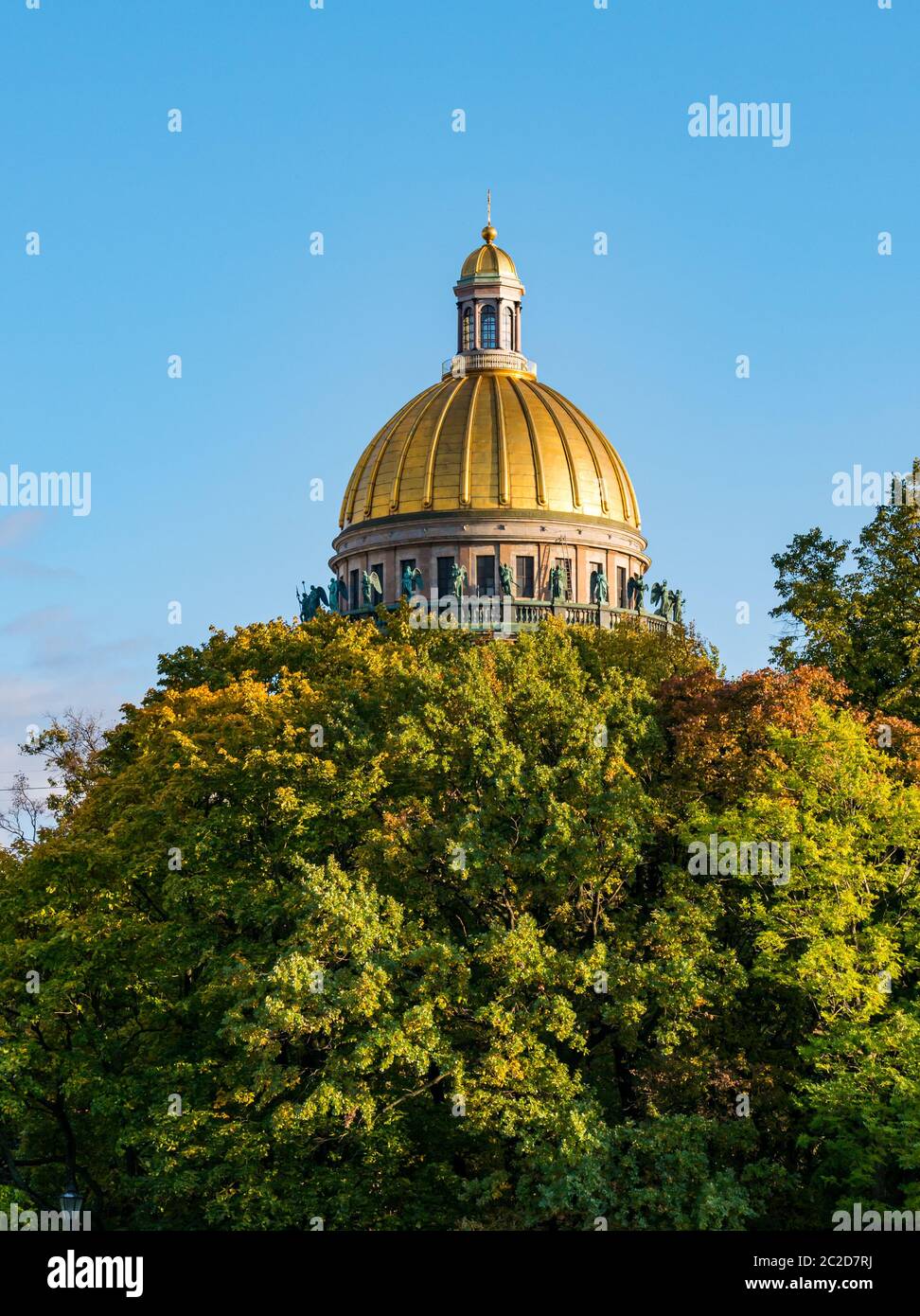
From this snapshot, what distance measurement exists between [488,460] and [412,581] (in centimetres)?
726

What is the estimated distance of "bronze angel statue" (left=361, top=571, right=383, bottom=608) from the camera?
318 ft

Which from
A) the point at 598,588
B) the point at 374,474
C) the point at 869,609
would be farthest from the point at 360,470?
the point at 869,609

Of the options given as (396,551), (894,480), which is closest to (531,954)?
(894,480)

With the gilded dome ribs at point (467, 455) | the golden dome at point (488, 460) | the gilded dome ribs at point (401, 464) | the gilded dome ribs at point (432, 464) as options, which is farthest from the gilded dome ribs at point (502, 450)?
the gilded dome ribs at point (401, 464)

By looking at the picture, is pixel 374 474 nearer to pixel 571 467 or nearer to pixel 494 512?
pixel 494 512

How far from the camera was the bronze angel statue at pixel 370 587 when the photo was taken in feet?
318

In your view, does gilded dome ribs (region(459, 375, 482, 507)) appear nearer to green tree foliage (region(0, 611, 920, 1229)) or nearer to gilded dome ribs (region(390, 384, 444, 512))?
gilded dome ribs (region(390, 384, 444, 512))

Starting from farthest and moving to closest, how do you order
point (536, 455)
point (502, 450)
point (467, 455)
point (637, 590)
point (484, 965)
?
1. point (637, 590)
2. point (536, 455)
3. point (502, 450)
4. point (467, 455)
5. point (484, 965)

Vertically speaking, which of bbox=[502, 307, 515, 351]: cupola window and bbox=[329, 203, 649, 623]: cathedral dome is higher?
bbox=[502, 307, 515, 351]: cupola window

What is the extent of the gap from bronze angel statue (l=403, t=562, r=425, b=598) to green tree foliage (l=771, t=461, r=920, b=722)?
40.4 meters

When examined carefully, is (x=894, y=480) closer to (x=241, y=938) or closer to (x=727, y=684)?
(x=727, y=684)

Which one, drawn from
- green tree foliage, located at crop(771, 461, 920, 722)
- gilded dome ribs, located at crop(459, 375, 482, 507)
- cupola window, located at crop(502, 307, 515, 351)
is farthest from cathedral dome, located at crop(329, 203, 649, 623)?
green tree foliage, located at crop(771, 461, 920, 722)

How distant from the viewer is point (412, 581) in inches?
3802

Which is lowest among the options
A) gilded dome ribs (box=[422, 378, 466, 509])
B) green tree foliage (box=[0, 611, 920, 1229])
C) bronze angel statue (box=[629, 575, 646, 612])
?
green tree foliage (box=[0, 611, 920, 1229])
